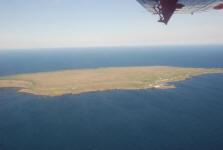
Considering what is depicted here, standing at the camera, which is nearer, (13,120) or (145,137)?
(145,137)

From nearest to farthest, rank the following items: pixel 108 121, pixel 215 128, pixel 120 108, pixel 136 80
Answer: pixel 215 128, pixel 108 121, pixel 120 108, pixel 136 80

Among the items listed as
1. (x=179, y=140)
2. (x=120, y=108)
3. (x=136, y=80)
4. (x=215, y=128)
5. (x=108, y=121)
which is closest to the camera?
(x=179, y=140)

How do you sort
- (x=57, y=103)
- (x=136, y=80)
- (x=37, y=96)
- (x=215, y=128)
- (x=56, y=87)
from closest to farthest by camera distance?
1. (x=215, y=128)
2. (x=57, y=103)
3. (x=37, y=96)
4. (x=56, y=87)
5. (x=136, y=80)

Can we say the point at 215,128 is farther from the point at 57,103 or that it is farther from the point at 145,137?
the point at 57,103

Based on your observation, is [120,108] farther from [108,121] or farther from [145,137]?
[145,137]

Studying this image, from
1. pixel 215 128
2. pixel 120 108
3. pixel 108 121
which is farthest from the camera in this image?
pixel 120 108

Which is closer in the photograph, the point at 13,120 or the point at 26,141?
the point at 26,141

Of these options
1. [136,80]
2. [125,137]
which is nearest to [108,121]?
[125,137]

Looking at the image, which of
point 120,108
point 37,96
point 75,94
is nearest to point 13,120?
point 37,96

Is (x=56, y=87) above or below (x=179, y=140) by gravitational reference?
above
